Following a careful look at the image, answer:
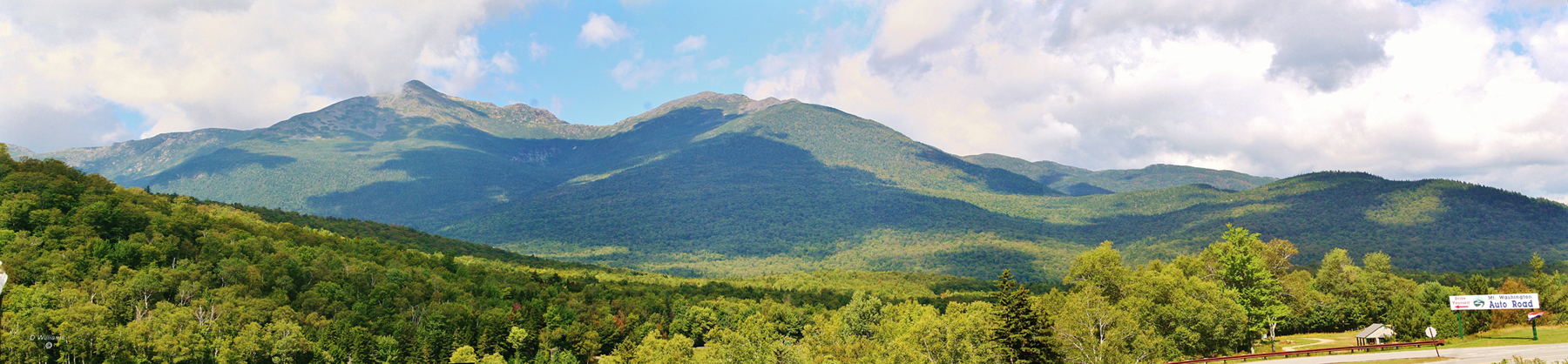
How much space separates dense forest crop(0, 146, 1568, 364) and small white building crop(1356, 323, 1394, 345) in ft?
8.68

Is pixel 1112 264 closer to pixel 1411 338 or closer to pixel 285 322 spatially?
pixel 1411 338

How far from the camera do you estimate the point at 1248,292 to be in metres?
68.5

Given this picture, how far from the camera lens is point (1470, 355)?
47.2 m

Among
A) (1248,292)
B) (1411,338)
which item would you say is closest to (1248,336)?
(1248,292)

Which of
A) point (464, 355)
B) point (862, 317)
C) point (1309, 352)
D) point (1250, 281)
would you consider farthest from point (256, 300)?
point (1309, 352)

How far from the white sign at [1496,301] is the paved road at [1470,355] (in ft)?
23.9

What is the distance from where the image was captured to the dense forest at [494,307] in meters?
60.3

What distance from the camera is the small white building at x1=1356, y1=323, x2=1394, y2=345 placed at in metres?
70.1

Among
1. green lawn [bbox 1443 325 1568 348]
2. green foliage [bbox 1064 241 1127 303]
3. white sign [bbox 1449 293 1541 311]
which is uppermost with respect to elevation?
green foliage [bbox 1064 241 1127 303]

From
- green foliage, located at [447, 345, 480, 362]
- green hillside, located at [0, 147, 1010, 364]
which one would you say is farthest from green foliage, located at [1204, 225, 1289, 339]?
green foliage, located at [447, 345, 480, 362]

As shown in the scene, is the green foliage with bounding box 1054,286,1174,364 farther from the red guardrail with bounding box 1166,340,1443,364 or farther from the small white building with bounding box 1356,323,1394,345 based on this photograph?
the small white building with bounding box 1356,323,1394,345

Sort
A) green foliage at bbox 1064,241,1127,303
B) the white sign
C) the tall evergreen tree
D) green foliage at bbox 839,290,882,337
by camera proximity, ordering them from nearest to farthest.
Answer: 1. the tall evergreen tree
2. the white sign
3. green foliage at bbox 1064,241,1127,303
4. green foliage at bbox 839,290,882,337

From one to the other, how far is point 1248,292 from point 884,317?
113ft

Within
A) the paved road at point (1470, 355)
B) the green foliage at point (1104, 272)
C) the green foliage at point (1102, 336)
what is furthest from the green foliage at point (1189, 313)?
the paved road at point (1470, 355)
